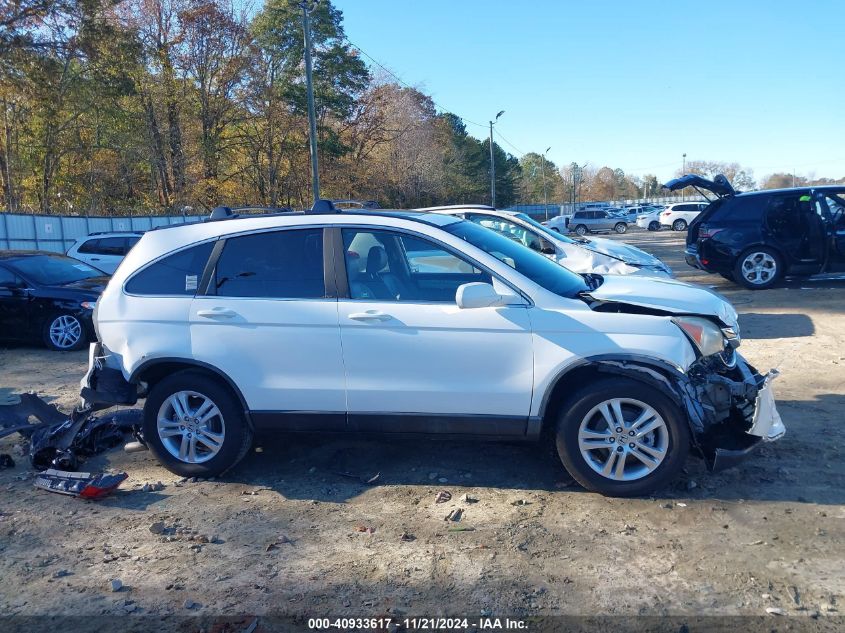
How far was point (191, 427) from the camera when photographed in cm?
473

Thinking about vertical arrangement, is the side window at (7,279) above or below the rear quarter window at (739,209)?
below

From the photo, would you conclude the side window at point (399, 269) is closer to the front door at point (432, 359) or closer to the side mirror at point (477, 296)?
the front door at point (432, 359)

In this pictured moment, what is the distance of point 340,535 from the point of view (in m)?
3.97

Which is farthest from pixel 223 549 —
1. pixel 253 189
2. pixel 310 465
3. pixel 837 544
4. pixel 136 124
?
pixel 253 189

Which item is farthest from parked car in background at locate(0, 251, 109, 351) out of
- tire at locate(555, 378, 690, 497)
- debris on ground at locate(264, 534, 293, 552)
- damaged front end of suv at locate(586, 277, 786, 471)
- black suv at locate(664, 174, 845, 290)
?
black suv at locate(664, 174, 845, 290)

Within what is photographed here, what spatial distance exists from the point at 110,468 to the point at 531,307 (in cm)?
339

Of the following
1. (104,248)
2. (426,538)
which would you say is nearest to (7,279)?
(104,248)

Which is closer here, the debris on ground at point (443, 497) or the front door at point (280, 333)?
the debris on ground at point (443, 497)

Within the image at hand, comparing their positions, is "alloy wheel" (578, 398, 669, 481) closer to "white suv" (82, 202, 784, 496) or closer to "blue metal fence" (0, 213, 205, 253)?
"white suv" (82, 202, 784, 496)

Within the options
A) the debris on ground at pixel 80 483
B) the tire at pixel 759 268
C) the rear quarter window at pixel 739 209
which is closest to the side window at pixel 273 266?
the debris on ground at pixel 80 483

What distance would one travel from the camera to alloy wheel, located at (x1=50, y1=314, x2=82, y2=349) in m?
9.49

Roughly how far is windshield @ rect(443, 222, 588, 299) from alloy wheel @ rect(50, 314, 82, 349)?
22.2 ft

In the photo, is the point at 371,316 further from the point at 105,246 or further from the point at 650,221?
the point at 650,221

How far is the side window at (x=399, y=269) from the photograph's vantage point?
179 inches
